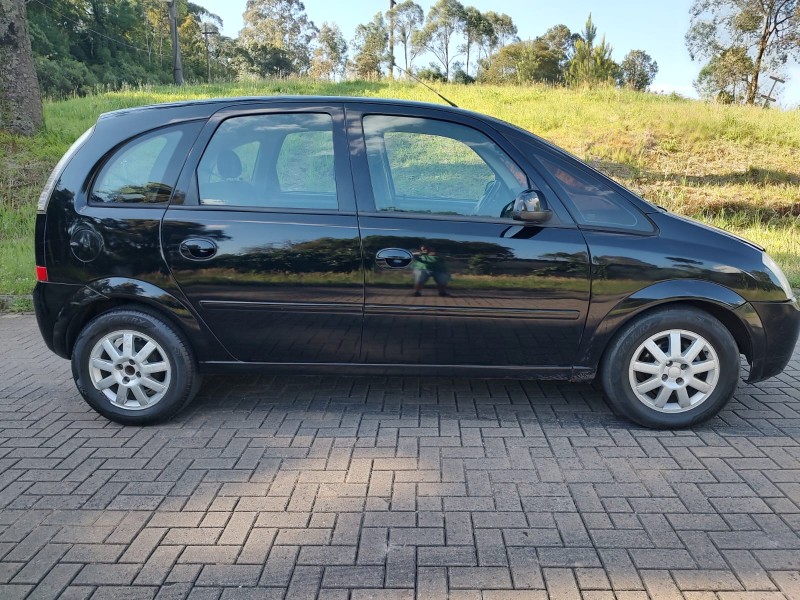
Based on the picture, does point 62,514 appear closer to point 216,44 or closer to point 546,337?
point 546,337

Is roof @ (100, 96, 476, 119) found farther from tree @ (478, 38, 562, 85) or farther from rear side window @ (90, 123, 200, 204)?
tree @ (478, 38, 562, 85)

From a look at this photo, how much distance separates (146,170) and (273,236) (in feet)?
3.00

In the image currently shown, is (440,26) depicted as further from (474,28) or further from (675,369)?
(675,369)

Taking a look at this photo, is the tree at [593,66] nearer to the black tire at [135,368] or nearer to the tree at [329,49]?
the black tire at [135,368]

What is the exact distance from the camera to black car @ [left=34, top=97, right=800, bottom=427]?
3.44 metres

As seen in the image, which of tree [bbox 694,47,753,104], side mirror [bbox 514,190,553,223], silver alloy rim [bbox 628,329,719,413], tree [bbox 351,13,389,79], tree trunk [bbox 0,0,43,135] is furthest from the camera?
tree [bbox 351,13,389,79]

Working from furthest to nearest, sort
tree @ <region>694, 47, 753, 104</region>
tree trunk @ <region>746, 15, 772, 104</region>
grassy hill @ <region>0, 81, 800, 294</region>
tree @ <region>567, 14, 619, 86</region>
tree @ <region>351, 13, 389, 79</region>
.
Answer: tree @ <region>351, 13, 389, 79</region> < tree @ <region>694, 47, 753, 104</region> < tree trunk @ <region>746, 15, 772, 104</region> < tree @ <region>567, 14, 619, 86</region> < grassy hill @ <region>0, 81, 800, 294</region>

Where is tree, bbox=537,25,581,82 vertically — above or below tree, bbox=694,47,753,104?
above

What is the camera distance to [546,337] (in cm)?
353

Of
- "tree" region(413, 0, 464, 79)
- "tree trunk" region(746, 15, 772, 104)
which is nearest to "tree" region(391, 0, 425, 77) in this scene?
"tree" region(413, 0, 464, 79)

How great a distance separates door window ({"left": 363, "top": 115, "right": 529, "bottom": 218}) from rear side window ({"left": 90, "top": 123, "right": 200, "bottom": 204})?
1126 mm

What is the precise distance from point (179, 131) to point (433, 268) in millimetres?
1732

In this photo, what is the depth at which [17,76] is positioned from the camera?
1079 cm

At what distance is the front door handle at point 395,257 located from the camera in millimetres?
3432
